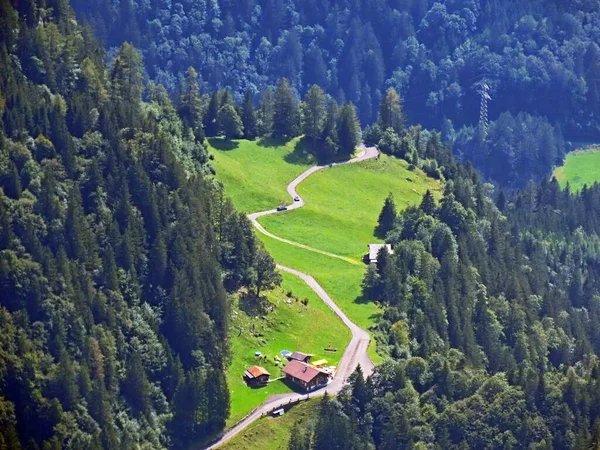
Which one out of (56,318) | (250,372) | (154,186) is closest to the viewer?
(56,318)

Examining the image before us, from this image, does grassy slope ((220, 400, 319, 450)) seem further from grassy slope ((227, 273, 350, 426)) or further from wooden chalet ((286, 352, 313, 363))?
wooden chalet ((286, 352, 313, 363))

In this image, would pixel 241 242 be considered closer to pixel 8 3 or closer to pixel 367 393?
pixel 367 393

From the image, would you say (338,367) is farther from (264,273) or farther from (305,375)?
(264,273)

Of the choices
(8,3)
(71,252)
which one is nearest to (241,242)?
(71,252)

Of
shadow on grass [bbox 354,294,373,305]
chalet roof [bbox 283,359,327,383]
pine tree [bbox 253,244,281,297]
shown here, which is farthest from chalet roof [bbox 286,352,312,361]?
shadow on grass [bbox 354,294,373,305]

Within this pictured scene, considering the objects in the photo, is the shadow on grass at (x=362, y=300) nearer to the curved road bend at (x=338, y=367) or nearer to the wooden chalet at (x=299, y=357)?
the curved road bend at (x=338, y=367)
